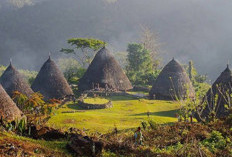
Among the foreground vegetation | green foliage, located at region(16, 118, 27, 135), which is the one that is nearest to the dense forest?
green foliage, located at region(16, 118, 27, 135)

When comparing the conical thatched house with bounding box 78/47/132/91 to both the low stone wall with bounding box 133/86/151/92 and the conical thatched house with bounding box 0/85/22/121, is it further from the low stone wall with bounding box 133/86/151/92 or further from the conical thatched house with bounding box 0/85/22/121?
the conical thatched house with bounding box 0/85/22/121

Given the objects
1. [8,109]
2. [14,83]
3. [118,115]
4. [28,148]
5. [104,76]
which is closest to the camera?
[28,148]

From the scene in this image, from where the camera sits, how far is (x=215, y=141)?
908 cm

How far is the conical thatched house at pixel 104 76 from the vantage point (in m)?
28.5

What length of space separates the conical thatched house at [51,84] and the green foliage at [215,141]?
16.7m

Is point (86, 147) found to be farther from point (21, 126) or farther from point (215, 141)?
point (215, 141)

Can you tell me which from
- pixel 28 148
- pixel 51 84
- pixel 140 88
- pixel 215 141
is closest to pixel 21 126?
pixel 28 148

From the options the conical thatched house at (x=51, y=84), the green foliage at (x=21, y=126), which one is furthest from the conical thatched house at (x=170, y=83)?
the green foliage at (x=21, y=126)

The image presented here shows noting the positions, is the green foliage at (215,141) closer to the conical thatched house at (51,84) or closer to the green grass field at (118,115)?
the green grass field at (118,115)

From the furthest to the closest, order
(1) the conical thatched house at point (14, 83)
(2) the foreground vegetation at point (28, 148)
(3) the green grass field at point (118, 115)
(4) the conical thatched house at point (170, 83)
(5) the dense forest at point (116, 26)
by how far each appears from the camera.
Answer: (5) the dense forest at point (116, 26)
(4) the conical thatched house at point (170, 83)
(1) the conical thatched house at point (14, 83)
(3) the green grass field at point (118, 115)
(2) the foreground vegetation at point (28, 148)

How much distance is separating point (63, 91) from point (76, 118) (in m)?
7.62

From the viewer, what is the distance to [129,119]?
17594 millimetres

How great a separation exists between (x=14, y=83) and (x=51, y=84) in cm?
396

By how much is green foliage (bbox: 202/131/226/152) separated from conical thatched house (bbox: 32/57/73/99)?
16.7 metres
